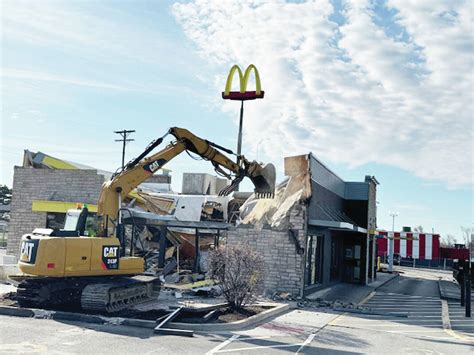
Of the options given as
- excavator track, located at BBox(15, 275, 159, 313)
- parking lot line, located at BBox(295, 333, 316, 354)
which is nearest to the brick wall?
excavator track, located at BBox(15, 275, 159, 313)

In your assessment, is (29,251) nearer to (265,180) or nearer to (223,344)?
(223,344)

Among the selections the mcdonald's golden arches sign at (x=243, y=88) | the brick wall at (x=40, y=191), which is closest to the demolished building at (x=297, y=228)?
the brick wall at (x=40, y=191)

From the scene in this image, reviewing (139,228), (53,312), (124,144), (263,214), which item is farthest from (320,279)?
(124,144)

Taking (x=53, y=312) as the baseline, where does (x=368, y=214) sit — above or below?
above

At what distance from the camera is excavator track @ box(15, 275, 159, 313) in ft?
42.1

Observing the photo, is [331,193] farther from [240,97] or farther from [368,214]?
[240,97]

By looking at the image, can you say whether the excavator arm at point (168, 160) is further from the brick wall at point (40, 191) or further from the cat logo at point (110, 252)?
the brick wall at point (40, 191)

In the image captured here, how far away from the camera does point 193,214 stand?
25266 millimetres

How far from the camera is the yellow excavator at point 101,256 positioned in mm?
12797

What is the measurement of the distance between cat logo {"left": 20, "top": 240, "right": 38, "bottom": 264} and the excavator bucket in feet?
24.8

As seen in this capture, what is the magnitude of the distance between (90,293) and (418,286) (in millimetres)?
19550

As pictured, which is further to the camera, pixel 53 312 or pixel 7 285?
pixel 7 285

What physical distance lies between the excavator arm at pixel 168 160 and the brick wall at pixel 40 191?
1276 cm

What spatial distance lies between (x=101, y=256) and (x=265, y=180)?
6334 millimetres
